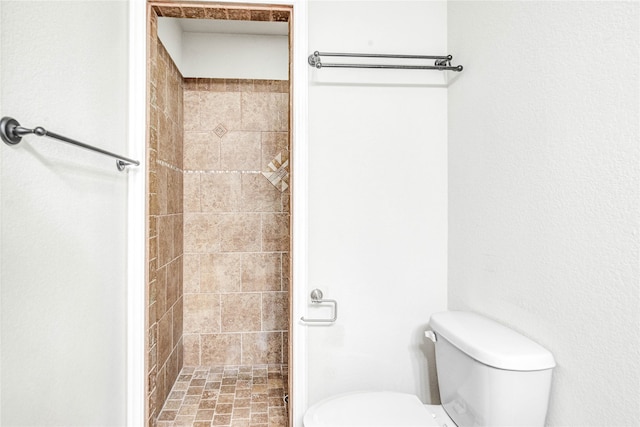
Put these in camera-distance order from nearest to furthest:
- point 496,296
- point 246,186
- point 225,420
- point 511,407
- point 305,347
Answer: point 511,407 → point 496,296 → point 305,347 → point 225,420 → point 246,186

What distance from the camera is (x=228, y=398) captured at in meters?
2.31

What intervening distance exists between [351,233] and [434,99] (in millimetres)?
729

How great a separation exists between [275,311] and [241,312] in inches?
10.0

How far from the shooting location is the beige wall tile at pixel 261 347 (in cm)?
280

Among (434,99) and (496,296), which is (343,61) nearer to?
(434,99)

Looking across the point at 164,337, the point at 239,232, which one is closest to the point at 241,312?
the point at 239,232

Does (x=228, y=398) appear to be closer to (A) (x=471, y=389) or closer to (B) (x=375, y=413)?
(B) (x=375, y=413)

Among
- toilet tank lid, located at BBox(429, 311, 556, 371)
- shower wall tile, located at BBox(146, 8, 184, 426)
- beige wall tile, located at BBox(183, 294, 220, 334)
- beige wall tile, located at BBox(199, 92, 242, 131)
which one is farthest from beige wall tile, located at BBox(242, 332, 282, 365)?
toilet tank lid, located at BBox(429, 311, 556, 371)

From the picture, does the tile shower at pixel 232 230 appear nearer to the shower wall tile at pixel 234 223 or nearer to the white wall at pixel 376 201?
the shower wall tile at pixel 234 223

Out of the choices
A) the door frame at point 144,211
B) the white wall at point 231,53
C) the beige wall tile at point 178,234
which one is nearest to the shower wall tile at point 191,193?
the beige wall tile at point 178,234

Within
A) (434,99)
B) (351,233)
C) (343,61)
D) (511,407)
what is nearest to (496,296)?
(511,407)

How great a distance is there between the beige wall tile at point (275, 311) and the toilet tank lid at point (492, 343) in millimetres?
1612

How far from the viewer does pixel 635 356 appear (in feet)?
2.67

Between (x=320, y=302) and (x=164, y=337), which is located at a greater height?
(x=320, y=302)
